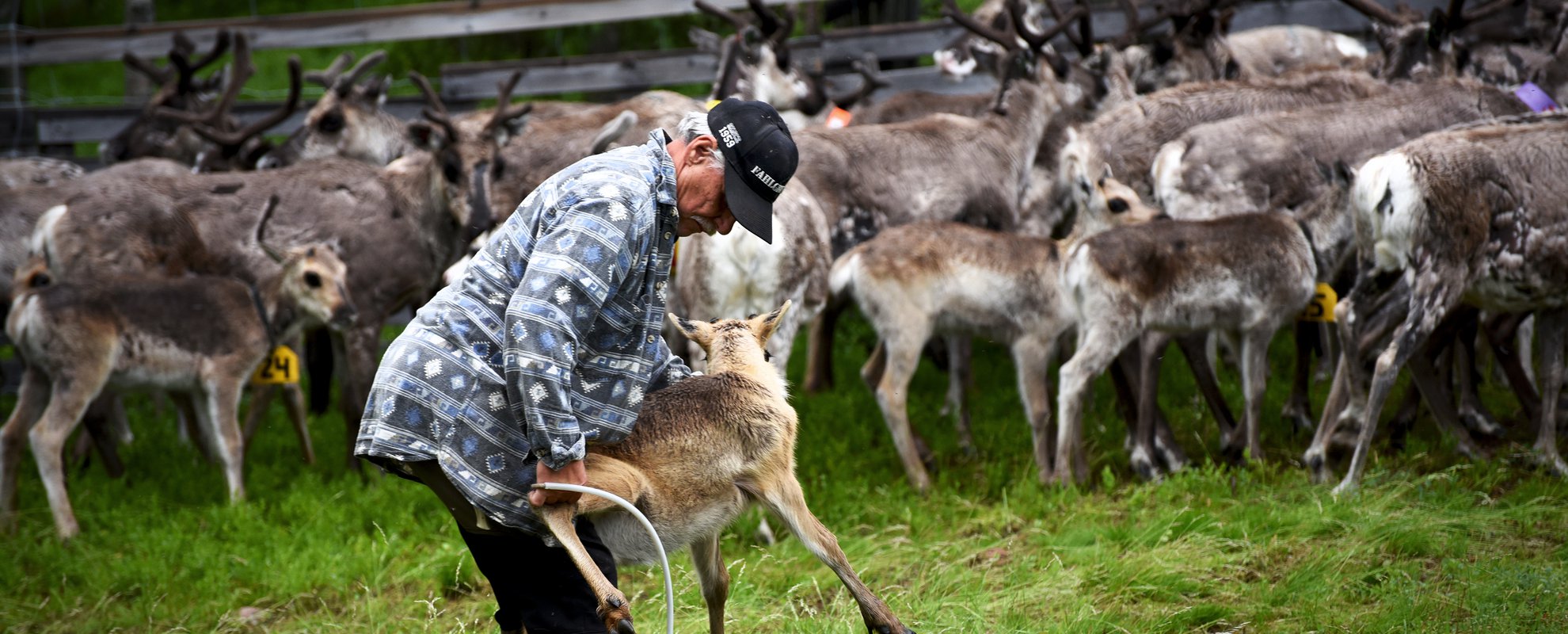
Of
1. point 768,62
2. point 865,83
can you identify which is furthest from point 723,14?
point 865,83

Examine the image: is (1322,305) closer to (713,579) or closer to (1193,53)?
(1193,53)

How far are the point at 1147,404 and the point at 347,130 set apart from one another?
21.4ft

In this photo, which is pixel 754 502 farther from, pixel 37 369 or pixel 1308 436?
pixel 37 369

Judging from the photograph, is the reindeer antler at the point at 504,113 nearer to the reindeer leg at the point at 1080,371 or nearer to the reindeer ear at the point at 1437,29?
the reindeer leg at the point at 1080,371

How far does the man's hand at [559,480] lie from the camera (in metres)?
3.70

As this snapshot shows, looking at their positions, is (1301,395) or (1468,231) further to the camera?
(1301,395)

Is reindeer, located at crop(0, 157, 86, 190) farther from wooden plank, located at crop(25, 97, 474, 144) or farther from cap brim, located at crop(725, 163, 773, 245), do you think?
cap brim, located at crop(725, 163, 773, 245)

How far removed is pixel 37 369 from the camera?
25.7 ft

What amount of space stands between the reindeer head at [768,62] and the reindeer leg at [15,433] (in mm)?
5034

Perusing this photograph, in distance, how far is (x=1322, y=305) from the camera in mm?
7465

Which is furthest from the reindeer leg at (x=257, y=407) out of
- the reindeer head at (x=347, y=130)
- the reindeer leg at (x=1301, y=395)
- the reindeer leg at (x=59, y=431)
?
the reindeer leg at (x=1301, y=395)

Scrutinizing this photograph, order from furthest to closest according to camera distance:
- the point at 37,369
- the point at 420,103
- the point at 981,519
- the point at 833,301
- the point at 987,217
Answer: the point at 420,103 → the point at 987,217 → the point at 833,301 → the point at 37,369 → the point at 981,519

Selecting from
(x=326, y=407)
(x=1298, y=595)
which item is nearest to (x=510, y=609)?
(x=1298, y=595)

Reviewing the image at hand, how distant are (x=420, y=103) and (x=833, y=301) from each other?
5405 mm
